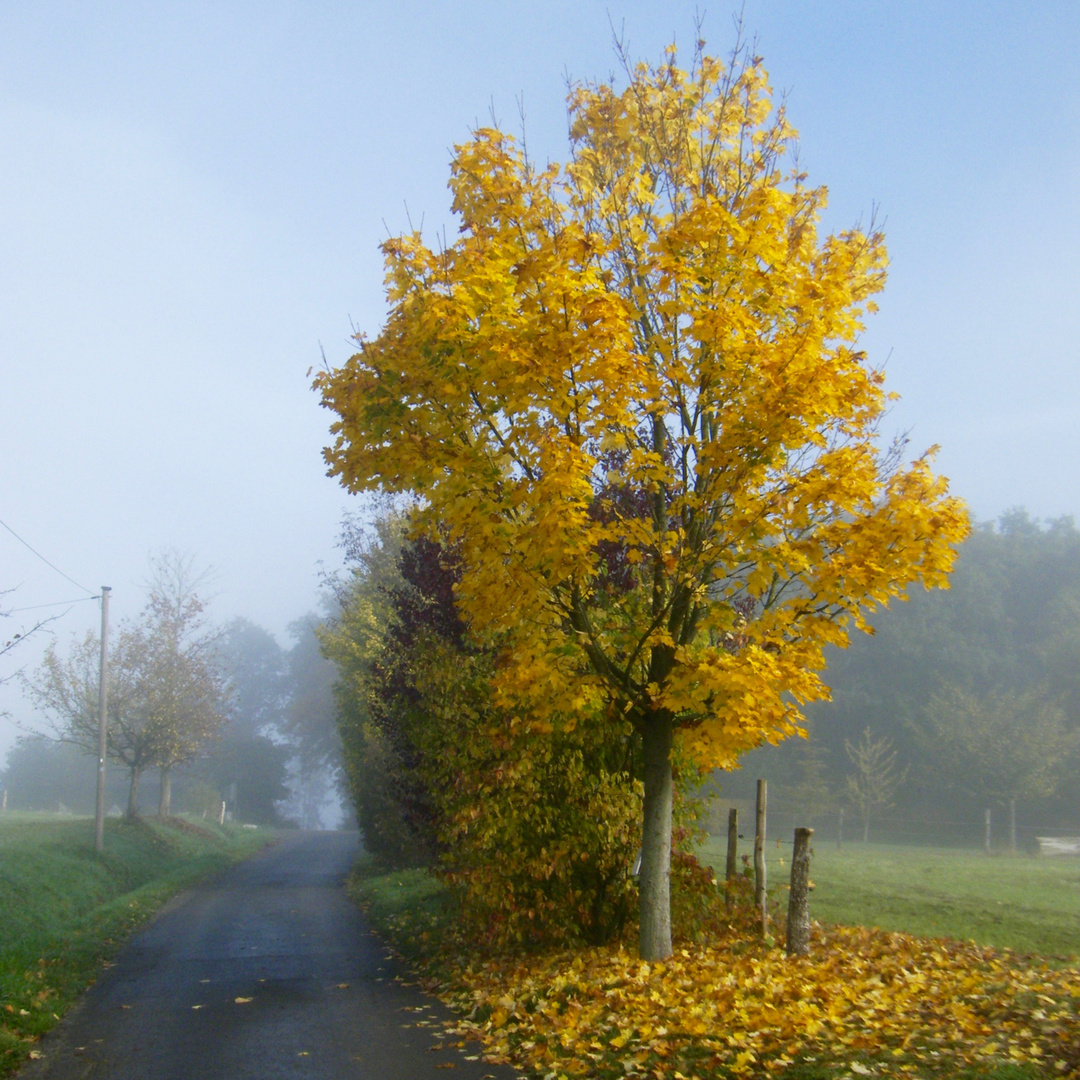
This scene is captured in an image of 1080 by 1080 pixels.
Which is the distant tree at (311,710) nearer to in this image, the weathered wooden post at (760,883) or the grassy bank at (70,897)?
the grassy bank at (70,897)

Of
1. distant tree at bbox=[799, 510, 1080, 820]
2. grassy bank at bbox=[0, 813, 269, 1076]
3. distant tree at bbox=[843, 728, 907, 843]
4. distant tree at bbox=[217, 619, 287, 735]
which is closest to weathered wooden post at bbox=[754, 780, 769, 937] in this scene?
grassy bank at bbox=[0, 813, 269, 1076]

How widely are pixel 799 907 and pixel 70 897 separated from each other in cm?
1510

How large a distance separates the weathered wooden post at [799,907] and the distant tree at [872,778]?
3292 centimetres

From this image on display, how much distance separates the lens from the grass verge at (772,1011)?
19.8 feet

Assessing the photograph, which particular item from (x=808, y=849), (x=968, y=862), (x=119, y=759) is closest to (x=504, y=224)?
(x=808, y=849)

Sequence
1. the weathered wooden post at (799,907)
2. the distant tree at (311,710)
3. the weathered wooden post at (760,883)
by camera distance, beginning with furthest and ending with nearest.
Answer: the distant tree at (311,710) < the weathered wooden post at (760,883) < the weathered wooden post at (799,907)

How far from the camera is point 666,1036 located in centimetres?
704

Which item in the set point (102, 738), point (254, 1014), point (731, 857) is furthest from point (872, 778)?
point (254, 1014)

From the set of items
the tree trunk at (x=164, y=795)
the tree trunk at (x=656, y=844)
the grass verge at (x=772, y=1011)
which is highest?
the tree trunk at (x=656, y=844)

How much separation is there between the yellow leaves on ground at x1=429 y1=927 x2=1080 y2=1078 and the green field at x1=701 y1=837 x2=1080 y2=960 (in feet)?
7.89

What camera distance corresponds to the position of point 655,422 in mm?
9758

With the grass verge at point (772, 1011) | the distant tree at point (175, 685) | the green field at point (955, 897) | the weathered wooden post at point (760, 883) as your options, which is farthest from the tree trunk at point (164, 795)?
the weathered wooden post at point (760, 883)

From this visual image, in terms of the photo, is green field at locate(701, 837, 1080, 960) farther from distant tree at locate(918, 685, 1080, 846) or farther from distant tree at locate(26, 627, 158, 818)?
distant tree at locate(26, 627, 158, 818)

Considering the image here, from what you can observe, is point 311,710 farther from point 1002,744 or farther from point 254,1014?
point 254,1014
